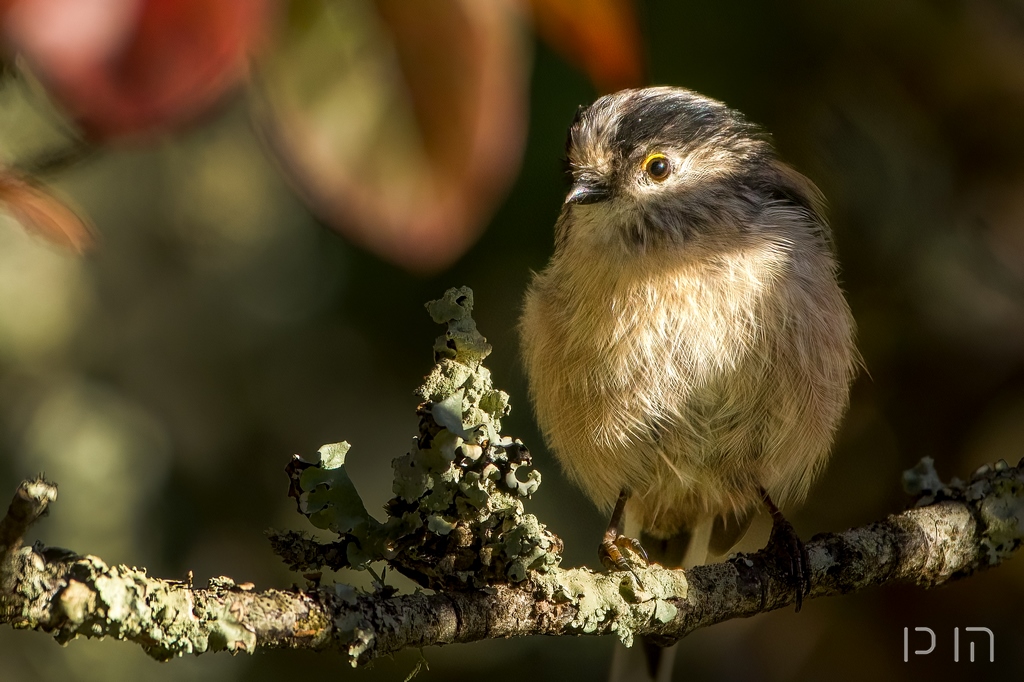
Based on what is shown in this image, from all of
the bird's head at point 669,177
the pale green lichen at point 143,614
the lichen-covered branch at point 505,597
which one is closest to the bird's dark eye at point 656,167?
the bird's head at point 669,177

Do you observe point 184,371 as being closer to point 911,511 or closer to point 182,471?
point 182,471

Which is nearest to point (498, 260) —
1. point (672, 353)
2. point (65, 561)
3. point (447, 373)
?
point (672, 353)

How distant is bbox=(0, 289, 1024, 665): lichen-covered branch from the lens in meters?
1.60

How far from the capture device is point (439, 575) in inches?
83.6

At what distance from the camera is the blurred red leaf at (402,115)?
1.60 m

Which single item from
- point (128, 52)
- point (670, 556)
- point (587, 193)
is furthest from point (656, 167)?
point (128, 52)

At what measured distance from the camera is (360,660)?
188 cm

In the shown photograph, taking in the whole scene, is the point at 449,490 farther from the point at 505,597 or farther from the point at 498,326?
the point at 498,326

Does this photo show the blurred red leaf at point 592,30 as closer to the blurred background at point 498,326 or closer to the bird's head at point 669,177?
the blurred background at point 498,326

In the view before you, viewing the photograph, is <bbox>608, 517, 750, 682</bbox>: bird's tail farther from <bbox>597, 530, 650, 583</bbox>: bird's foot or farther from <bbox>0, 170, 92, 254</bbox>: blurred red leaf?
<bbox>0, 170, 92, 254</bbox>: blurred red leaf

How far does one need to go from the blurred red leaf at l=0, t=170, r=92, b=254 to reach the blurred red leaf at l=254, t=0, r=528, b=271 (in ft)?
1.13

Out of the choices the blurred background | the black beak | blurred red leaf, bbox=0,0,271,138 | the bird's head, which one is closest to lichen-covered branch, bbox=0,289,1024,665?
blurred red leaf, bbox=0,0,271,138

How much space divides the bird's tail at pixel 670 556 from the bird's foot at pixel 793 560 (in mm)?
854

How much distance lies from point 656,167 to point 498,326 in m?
1.11
